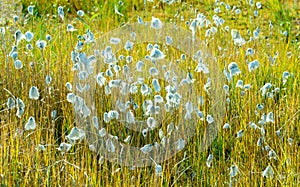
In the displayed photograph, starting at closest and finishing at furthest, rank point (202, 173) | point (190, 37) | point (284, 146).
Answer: point (202, 173), point (284, 146), point (190, 37)

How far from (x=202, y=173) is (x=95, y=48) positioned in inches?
50.3

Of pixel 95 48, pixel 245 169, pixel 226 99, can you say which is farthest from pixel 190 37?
pixel 245 169

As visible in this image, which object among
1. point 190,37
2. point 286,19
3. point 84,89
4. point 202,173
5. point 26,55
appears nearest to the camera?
point 202,173

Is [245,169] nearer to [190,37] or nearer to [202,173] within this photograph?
[202,173]

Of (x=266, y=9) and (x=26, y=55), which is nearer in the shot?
(x=26, y=55)

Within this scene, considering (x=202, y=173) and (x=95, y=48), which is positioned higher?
(x=95, y=48)

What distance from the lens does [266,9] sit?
537 centimetres

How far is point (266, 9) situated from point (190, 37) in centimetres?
206

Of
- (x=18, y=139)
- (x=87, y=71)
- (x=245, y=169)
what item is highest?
(x=87, y=71)

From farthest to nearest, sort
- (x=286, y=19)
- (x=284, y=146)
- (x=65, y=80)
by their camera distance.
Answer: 1. (x=286, y=19)
2. (x=65, y=80)
3. (x=284, y=146)

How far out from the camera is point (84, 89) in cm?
255

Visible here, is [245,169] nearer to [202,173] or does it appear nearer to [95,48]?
[202,173]

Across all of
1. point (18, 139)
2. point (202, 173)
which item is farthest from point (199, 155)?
point (18, 139)

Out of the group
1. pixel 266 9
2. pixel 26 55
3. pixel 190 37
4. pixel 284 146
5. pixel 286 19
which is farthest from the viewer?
pixel 266 9
